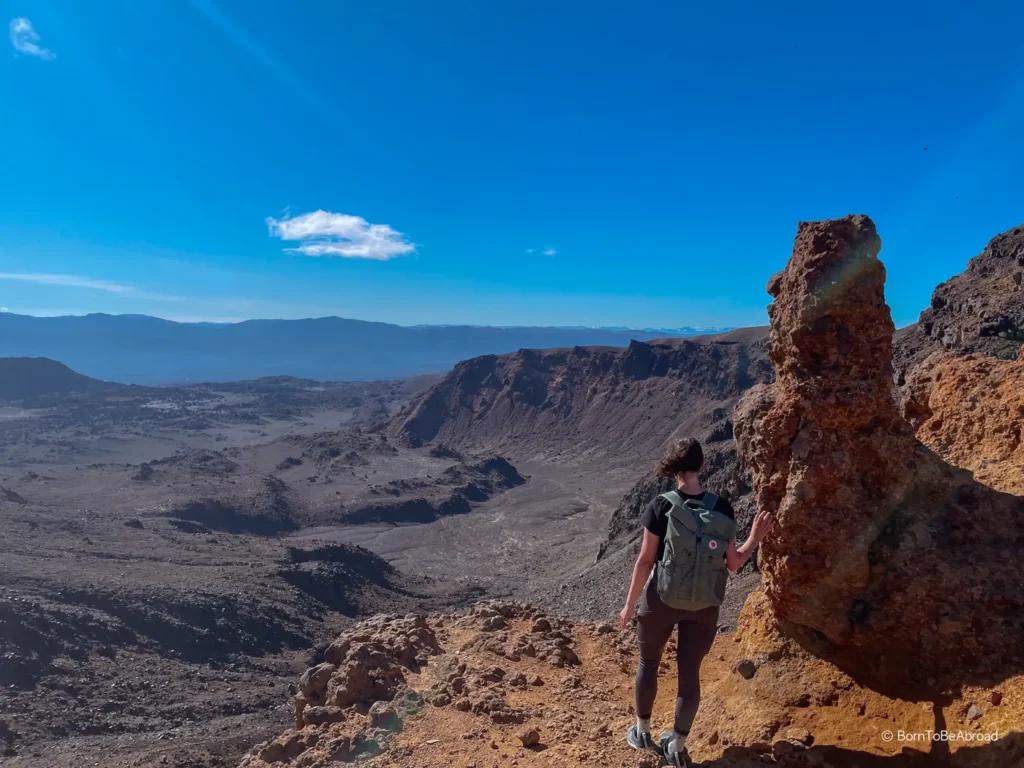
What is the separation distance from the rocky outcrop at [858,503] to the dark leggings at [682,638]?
121 centimetres

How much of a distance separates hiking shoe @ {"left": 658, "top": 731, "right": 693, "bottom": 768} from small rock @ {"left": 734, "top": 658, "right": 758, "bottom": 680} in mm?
942

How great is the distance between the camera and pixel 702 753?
3775 mm

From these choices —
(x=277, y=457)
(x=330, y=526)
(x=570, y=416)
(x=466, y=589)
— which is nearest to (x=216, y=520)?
(x=330, y=526)

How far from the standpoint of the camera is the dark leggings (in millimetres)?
3506

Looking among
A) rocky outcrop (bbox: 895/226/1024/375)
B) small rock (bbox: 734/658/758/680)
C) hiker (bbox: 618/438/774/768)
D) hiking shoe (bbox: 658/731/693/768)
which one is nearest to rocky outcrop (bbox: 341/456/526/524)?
rocky outcrop (bbox: 895/226/1024/375)

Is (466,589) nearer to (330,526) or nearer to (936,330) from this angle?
(330,526)

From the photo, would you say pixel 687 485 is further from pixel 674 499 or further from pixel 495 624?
pixel 495 624

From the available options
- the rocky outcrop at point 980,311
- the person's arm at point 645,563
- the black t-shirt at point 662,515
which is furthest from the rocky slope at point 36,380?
the black t-shirt at point 662,515

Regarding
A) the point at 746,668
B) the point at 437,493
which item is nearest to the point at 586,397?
the point at 437,493

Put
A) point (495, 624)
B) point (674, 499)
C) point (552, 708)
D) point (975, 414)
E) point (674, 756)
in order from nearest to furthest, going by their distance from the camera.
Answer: point (674, 499) < point (674, 756) < point (552, 708) < point (975, 414) < point (495, 624)

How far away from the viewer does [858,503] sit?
4.34 meters

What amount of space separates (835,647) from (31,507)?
4023 centimetres

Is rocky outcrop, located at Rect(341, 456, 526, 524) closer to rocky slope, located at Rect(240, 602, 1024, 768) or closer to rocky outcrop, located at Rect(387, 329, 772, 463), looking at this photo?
rocky outcrop, located at Rect(387, 329, 772, 463)

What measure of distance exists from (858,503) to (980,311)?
22.5 metres
